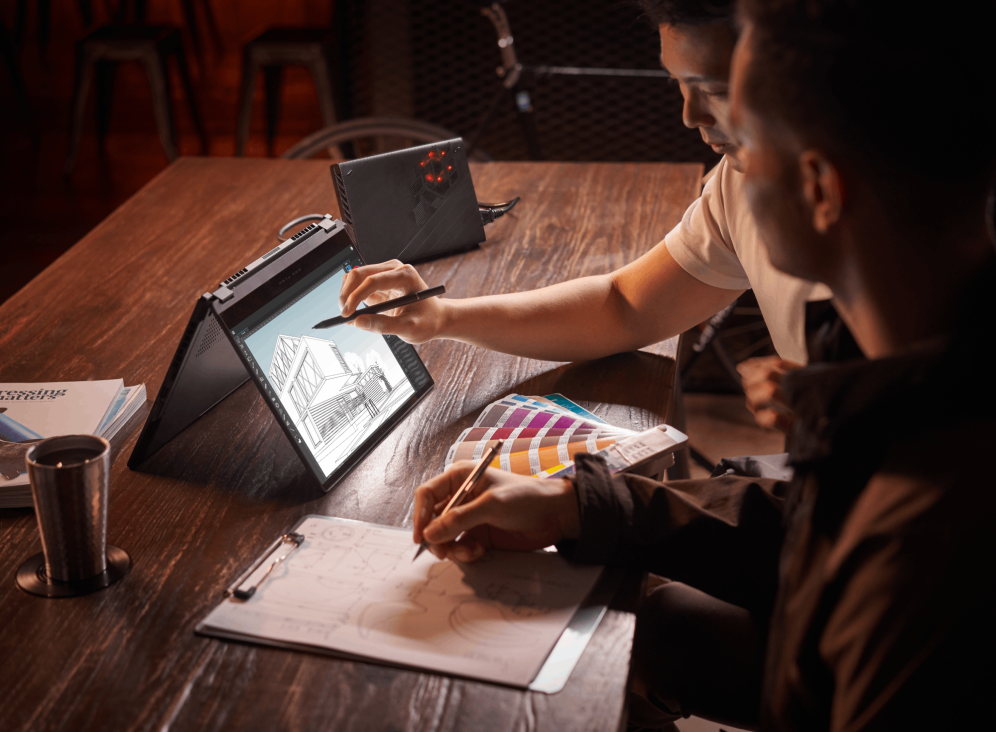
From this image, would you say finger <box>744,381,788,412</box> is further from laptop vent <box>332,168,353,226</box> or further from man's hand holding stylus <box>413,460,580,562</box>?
laptop vent <box>332,168,353,226</box>

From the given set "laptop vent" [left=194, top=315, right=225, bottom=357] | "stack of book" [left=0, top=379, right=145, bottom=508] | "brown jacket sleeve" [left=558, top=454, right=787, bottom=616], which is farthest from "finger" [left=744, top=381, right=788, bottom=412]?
"stack of book" [left=0, top=379, right=145, bottom=508]

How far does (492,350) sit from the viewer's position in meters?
1.32

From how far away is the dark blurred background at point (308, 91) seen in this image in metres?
3.67

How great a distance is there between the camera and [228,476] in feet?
3.40

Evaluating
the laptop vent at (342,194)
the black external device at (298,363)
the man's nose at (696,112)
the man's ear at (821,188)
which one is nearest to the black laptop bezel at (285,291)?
the black external device at (298,363)

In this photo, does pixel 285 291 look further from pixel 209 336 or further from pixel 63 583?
pixel 63 583

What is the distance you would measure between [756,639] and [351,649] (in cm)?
51

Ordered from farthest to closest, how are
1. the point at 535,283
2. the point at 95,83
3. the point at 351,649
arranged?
1. the point at 95,83
2. the point at 535,283
3. the point at 351,649

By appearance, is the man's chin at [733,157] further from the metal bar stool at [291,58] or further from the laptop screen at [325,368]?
the metal bar stool at [291,58]

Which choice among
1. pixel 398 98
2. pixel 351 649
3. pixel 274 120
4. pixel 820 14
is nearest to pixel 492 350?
pixel 351 649

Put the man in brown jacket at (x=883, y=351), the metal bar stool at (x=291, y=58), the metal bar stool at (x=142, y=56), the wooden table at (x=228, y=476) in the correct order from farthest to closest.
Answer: the metal bar stool at (x=142, y=56) → the metal bar stool at (x=291, y=58) → the wooden table at (x=228, y=476) → the man in brown jacket at (x=883, y=351)

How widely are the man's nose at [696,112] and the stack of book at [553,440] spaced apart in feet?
1.33

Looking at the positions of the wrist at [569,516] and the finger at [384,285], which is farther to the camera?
the finger at [384,285]

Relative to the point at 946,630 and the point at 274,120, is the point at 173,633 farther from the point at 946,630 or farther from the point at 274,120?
the point at 274,120
